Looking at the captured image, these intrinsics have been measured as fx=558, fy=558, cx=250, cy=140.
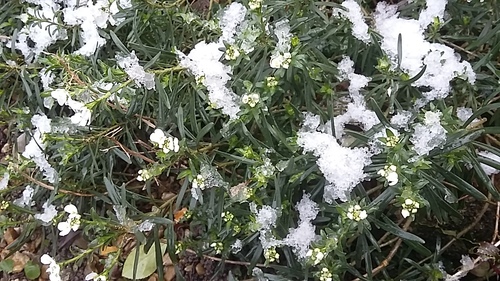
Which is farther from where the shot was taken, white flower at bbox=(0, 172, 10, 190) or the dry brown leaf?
the dry brown leaf

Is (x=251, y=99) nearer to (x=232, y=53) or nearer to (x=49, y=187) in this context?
(x=232, y=53)

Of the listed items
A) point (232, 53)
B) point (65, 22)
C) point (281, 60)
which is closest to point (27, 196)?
point (65, 22)

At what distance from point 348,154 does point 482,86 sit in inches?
18.6

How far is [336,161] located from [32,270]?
1499mm

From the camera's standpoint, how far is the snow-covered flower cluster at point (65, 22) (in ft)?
6.44

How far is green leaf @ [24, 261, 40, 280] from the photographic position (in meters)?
2.37

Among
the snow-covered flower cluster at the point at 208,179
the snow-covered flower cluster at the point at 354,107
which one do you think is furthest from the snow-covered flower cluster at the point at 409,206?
the snow-covered flower cluster at the point at 208,179

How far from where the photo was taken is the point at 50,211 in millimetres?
1979

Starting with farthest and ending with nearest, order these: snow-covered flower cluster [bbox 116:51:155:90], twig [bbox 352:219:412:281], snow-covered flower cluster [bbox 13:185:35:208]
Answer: snow-covered flower cluster [bbox 13:185:35:208], twig [bbox 352:219:412:281], snow-covered flower cluster [bbox 116:51:155:90]

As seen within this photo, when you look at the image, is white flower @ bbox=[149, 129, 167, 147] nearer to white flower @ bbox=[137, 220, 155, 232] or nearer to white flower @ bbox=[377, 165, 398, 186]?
white flower @ bbox=[137, 220, 155, 232]

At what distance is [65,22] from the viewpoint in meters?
2.10

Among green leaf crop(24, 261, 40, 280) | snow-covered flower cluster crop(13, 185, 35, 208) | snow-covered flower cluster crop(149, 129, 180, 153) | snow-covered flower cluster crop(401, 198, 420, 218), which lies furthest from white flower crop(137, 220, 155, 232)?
green leaf crop(24, 261, 40, 280)

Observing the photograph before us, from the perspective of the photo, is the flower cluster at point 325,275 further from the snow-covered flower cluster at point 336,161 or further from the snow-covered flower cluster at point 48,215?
the snow-covered flower cluster at point 48,215

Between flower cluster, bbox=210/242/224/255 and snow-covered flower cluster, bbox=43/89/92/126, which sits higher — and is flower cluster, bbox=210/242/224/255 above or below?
below
